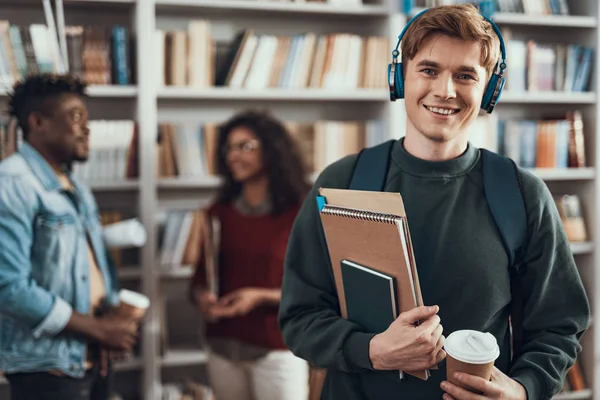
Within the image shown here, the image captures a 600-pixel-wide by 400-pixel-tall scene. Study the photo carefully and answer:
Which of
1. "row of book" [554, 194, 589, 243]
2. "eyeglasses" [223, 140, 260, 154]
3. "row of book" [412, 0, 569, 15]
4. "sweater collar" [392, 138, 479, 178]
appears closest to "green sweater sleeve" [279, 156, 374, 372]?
"sweater collar" [392, 138, 479, 178]

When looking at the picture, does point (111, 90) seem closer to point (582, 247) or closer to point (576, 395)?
point (582, 247)

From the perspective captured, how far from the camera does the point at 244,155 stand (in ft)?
7.59

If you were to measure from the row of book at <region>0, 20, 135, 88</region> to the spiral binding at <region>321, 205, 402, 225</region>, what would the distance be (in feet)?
5.85

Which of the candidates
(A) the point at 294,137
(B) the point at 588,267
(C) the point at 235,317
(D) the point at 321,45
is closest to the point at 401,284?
(C) the point at 235,317

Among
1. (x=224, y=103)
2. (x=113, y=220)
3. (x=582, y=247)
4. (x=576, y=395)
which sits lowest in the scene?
(x=576, y=395)

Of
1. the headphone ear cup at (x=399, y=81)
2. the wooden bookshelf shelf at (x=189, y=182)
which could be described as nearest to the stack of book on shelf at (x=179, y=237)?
the wooden bookshelf shelf at (x=189, y=182)

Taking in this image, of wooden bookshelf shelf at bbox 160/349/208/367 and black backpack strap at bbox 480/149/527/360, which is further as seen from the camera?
wooden bookshelf shelf at bbox 160/349/208/367

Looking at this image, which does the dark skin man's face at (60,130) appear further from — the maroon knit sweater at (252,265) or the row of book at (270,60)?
the row of book at (270,60)

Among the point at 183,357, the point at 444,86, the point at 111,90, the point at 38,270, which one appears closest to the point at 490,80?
the point at 444,86

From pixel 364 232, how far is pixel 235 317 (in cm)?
129

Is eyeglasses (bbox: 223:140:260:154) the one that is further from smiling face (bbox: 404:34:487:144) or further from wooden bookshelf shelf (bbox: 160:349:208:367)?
smiling face (bbox: 404:34:487:144)

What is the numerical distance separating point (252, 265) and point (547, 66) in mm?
1864

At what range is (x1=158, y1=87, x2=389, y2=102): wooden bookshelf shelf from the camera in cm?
259

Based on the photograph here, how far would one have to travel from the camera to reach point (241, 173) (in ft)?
7.50
